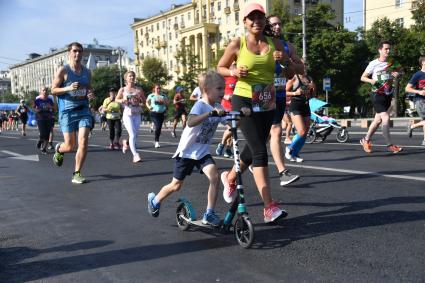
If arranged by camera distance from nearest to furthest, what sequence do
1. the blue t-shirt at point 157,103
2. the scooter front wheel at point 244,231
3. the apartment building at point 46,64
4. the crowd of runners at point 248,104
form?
1. the scooter front wheel at point 244,231
2. the crowd of runners at point 248,104
3. the blue t-shirt at point 157,103
4. the apartment building at point 46,64

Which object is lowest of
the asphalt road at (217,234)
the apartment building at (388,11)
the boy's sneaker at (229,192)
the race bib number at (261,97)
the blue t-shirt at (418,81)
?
the asphalt road at (217,234)

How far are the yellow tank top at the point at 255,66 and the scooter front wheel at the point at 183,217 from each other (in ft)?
3.88

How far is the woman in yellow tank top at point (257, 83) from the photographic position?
4.36 m

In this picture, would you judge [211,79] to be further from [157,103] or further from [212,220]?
[157,103]

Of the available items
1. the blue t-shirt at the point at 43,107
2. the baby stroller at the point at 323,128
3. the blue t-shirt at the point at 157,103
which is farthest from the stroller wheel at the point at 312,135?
the blue t-shirt at the point at 43,107

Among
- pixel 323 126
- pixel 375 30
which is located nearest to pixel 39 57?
pixel 375 30

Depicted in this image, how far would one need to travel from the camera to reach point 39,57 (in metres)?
150

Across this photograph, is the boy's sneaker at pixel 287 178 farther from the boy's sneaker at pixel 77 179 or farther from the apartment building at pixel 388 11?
the apartment building at pixel 388 11

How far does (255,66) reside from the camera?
442 centimetres

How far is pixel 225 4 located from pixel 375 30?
131 ft

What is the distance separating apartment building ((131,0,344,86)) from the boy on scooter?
213ft

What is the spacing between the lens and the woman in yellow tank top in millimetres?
4363

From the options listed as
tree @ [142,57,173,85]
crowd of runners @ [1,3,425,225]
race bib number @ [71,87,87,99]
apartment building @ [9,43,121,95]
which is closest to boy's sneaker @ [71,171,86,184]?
crowd of runners @ [1,3,425,225]

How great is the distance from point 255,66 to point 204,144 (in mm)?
844
